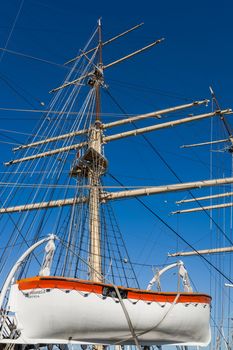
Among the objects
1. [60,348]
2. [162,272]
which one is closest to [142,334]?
[60,348]

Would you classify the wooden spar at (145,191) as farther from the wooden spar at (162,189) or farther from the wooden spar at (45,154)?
the wooden spar at (45,154)

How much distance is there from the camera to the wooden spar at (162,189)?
19.7 m

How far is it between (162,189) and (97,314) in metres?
11.3

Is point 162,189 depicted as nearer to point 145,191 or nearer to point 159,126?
point 145,191

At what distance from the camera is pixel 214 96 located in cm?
2197

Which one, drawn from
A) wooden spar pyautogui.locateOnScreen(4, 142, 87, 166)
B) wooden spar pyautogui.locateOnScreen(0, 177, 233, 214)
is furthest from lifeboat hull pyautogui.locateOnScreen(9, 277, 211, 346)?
wooden spar pyautogui.locateOnScreen(4, 142, 87, 166)

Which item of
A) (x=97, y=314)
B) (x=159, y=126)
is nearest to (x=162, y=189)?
(x=159, y=126)

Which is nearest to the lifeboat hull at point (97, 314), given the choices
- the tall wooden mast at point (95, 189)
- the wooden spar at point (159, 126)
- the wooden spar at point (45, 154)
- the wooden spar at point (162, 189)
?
the tall wooden mast at point (95, 189)

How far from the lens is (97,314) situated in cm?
910

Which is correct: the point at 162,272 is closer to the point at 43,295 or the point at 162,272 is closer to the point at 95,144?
the point at 43,295

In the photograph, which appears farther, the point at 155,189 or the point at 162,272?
the point at 155,189

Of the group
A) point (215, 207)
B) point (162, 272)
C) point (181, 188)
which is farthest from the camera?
point (215, 207)

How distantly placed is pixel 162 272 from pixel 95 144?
33.3ft

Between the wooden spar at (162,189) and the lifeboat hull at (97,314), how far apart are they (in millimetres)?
9265
